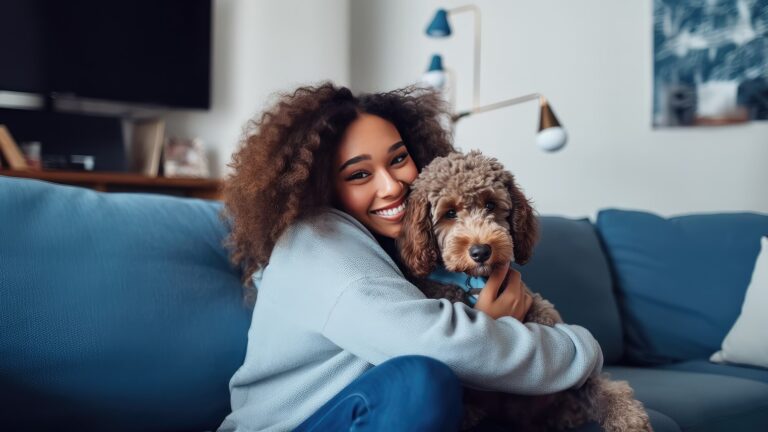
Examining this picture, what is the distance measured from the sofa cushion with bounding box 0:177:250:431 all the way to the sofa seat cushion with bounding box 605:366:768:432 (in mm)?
1078

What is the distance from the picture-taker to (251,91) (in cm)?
433

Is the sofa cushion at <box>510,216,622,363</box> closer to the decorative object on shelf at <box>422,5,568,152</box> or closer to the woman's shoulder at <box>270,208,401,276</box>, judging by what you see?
the decorative object on shelf at <box>422,5,568,152</box>

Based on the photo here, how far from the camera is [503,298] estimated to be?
1425mm

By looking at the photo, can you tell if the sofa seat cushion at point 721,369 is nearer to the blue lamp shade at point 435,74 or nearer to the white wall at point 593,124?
the white wall at point 593,124

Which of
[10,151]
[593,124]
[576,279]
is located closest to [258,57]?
[10,151]

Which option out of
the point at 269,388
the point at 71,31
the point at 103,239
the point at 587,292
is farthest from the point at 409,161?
the point at 71,31

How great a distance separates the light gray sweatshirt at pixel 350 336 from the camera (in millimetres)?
1215

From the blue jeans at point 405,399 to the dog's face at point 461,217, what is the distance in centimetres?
30

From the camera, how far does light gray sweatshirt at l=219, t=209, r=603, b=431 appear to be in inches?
47.8

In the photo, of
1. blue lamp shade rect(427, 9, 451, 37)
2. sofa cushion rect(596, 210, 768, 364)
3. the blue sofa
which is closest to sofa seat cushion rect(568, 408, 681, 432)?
the blue sofa

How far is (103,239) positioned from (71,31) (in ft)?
9.02

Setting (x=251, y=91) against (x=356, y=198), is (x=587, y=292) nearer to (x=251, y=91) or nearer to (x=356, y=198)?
(x=356, y=198)

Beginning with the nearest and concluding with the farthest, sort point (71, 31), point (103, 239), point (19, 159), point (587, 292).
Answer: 1. point (103, 239)
2. point (587, 292)
3. point (19, 159)
4. point (71, 31)

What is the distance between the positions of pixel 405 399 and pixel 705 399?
119 centimetres
